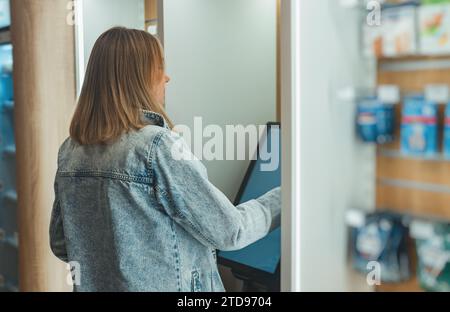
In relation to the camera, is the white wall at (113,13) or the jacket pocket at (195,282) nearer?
the jacket pocket at (195,282)

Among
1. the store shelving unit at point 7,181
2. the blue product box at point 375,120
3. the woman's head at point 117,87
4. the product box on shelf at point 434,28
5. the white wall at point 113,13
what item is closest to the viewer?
the product box on shelf at point 434,28

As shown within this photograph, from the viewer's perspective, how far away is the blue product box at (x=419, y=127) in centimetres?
134

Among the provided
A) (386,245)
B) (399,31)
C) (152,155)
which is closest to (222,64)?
(152,155)

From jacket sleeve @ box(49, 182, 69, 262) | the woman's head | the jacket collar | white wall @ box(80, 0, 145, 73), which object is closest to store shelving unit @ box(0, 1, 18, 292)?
white wall @ box(80, 0, 145, 73)

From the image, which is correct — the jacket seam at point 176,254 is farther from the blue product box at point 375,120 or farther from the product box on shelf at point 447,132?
the product box on shelf at point 447,132

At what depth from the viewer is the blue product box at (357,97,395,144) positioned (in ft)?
4.64

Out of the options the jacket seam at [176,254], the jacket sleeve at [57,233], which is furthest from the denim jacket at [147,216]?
the jacket sleeve at [57,233]

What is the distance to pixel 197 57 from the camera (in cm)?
211

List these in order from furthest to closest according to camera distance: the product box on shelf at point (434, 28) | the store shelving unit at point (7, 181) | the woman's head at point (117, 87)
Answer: the store shelving unit at point (7, 181)
the woman's head at point (117, 87)
the product box on shelf at point (434, 28)

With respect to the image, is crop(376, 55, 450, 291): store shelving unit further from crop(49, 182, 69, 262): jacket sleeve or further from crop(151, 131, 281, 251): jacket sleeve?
crop(49, 182, 69, 262): jacket sleeve

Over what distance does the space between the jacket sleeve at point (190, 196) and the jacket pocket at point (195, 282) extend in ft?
0.47

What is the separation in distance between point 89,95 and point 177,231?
1.61 feet

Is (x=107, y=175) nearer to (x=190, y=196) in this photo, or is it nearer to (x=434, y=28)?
(x=190, y=196)
